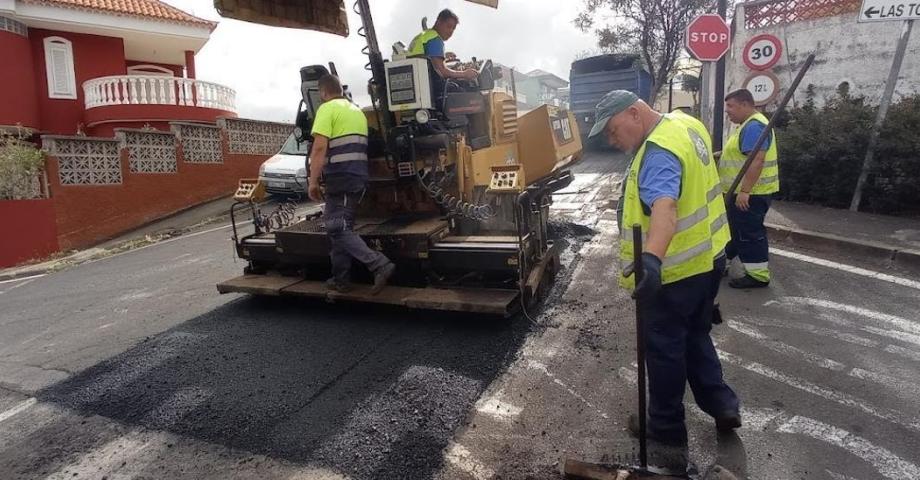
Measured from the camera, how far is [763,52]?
697 centimetres

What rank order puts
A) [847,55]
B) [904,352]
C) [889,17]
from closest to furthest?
[904,352] < [889,17] < [847,55]

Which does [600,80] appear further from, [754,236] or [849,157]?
[754,236]

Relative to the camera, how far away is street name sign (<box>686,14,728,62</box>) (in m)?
7.21

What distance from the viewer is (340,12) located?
5.98 m

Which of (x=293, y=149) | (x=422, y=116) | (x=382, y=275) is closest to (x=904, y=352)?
(x=382, y=275)

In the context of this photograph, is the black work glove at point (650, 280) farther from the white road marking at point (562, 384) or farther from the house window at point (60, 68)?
the house window at point (60, 68)

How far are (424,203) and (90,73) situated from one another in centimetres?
1357

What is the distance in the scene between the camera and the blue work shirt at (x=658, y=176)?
2.36 metres

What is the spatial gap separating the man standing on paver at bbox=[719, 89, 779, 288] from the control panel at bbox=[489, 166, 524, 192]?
77.1 inches

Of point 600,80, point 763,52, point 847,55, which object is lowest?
point 763,52

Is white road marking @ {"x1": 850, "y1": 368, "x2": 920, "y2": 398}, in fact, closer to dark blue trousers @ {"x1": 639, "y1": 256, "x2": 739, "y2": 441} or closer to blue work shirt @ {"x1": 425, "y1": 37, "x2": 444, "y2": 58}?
dark blue trousers @ {"x1": 639, "y1": 256, "x2": 739, "y2": 441}

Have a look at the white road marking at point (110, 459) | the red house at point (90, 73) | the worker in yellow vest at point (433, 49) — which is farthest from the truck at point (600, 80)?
the white road marking at point (110, 459)

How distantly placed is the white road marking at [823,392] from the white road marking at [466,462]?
1976 mm

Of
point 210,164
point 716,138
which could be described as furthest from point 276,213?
point 210,164
